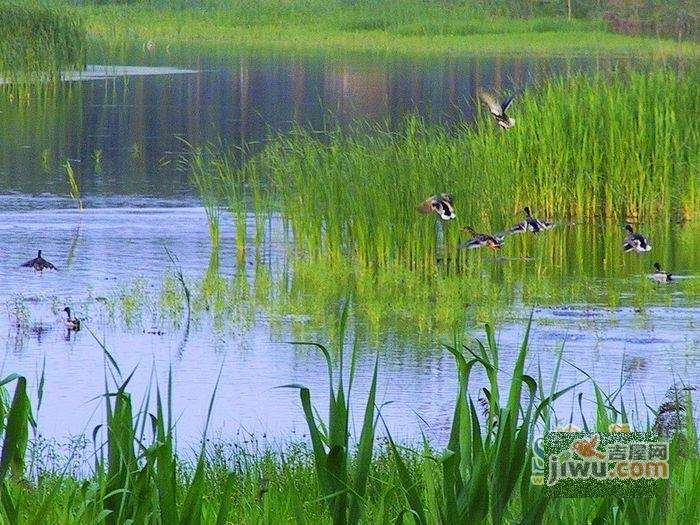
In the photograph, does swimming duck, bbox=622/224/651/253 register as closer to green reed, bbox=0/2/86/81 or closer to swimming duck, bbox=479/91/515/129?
swimming duck, bbox=479/91/515/129

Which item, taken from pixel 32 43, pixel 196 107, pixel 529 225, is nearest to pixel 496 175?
pixel 529 225

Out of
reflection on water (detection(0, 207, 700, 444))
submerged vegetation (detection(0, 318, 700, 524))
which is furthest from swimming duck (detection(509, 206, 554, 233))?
submerged vegetation (detection(0, 318, 700, 524))

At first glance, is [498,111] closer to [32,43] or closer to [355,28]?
[32,43]

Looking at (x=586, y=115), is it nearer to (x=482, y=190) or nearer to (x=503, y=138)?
(x=503, y=138)

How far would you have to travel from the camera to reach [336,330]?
741cm

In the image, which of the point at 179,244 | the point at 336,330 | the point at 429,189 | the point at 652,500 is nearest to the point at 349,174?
the point at 429,189

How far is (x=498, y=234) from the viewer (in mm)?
9750

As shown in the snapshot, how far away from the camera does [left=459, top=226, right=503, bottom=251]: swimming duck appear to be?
9000mm

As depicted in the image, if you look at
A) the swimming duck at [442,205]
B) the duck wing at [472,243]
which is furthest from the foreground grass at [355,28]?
the swimming duck at [442,205]

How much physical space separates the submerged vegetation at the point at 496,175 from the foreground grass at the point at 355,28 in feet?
85.0

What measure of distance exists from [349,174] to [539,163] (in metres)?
1.90

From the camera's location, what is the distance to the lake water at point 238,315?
6.12 metres

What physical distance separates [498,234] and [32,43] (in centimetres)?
1361

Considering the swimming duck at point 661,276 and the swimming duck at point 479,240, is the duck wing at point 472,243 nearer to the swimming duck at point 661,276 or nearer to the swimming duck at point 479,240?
the swimming duck at point 479,240
